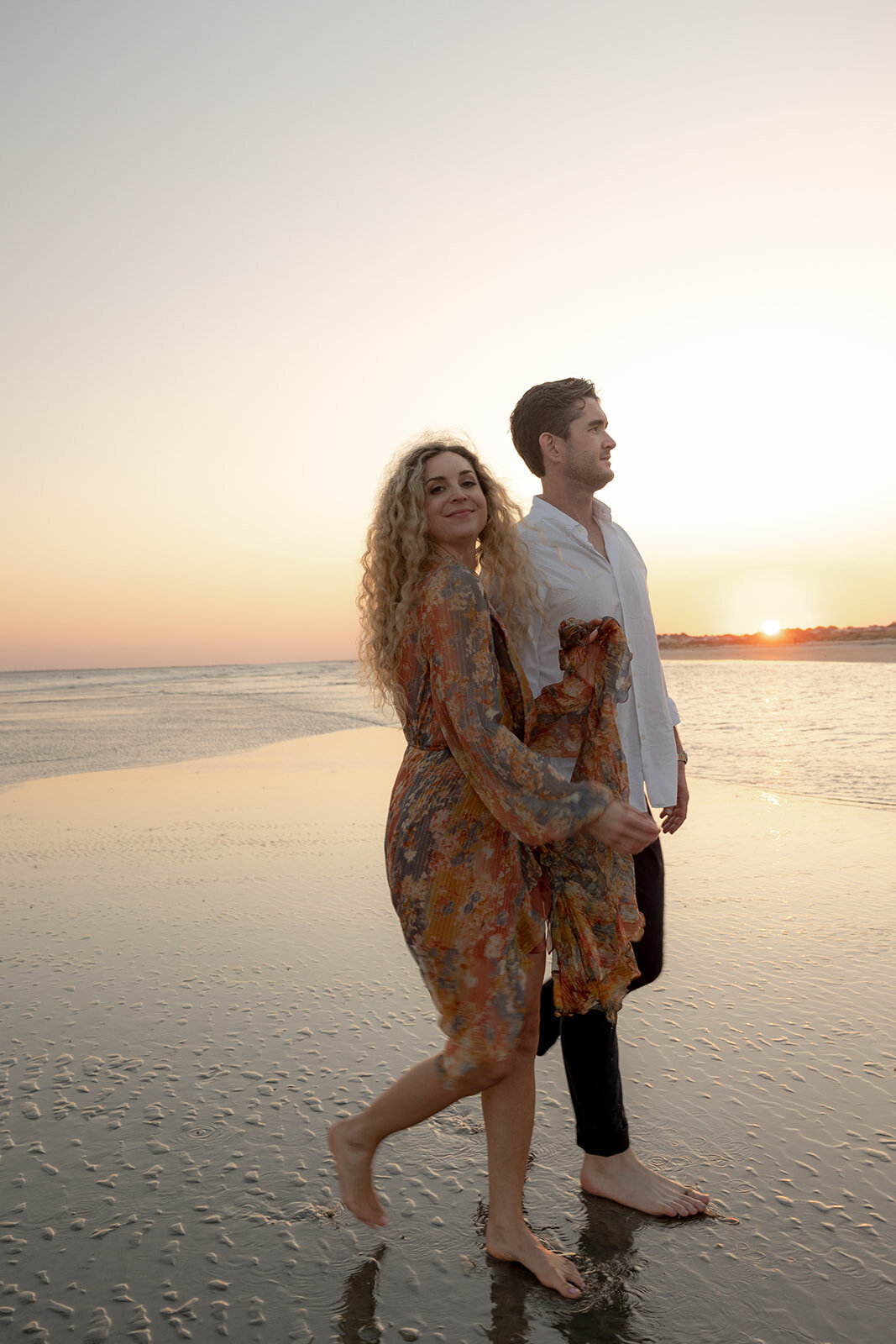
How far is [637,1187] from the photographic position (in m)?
2.29

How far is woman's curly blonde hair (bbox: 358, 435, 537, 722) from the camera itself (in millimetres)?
2131

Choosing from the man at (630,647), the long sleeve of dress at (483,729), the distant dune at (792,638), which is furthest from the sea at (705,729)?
the distant dune at (792,638)

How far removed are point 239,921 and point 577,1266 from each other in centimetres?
283

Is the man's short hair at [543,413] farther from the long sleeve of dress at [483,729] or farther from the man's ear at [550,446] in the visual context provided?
the long sleeve of dress at [483,729]

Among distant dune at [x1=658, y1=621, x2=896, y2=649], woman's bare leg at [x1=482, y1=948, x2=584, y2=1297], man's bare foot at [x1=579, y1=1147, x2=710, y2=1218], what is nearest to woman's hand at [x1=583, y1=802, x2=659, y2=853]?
woman's bare leg at [x1=482, y1=948, x2=584, y2=1297]

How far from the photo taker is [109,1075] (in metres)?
3.00

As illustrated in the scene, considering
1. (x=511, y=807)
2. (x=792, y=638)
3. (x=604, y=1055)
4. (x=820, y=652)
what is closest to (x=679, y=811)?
(x=604, y=1055)

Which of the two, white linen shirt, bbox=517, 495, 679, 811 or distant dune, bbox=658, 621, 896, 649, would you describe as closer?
white linen shirt, bbox=517, 495, 679, 811

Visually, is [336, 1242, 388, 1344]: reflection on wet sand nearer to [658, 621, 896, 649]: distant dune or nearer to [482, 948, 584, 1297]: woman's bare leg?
[482, 948, 584, 1297]: woman's bare leg

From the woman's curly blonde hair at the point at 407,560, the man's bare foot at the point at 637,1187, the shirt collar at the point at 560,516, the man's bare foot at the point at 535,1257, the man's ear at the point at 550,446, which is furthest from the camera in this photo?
the man's ear at the point at 550,446

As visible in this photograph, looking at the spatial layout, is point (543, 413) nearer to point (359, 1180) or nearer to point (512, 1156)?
point (512, 1156)

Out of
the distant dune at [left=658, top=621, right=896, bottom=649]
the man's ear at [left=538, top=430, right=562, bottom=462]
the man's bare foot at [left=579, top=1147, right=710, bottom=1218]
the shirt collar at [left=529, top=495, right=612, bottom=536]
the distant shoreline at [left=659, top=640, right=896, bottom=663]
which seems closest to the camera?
the man's bare foot at [left=579, top=1147, right=710, bottom=1218]

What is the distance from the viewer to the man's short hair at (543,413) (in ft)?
8.56

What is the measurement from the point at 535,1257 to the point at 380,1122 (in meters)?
0.43
